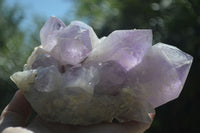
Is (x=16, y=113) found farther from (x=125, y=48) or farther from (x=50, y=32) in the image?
(x=125, y=48)

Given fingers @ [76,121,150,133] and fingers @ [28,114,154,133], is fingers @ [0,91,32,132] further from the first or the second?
fingers @ [76,121,150,133]

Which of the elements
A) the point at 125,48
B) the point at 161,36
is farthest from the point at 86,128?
the point at 161,36

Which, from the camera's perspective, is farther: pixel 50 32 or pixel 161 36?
pixel 161 36

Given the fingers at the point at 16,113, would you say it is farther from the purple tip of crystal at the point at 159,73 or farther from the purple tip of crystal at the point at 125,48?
the purple tip of crystal at the point at 159,73

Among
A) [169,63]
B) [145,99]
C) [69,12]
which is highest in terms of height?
[169,63]

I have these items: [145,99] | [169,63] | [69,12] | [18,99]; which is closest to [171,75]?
[169,63]

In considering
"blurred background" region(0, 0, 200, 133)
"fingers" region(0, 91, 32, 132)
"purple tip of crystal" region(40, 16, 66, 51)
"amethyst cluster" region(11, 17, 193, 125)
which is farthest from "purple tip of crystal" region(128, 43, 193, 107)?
"blurred background" region(0, 0, 200, 133)

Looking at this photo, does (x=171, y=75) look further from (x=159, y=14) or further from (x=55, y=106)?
(x=159, y=14)
